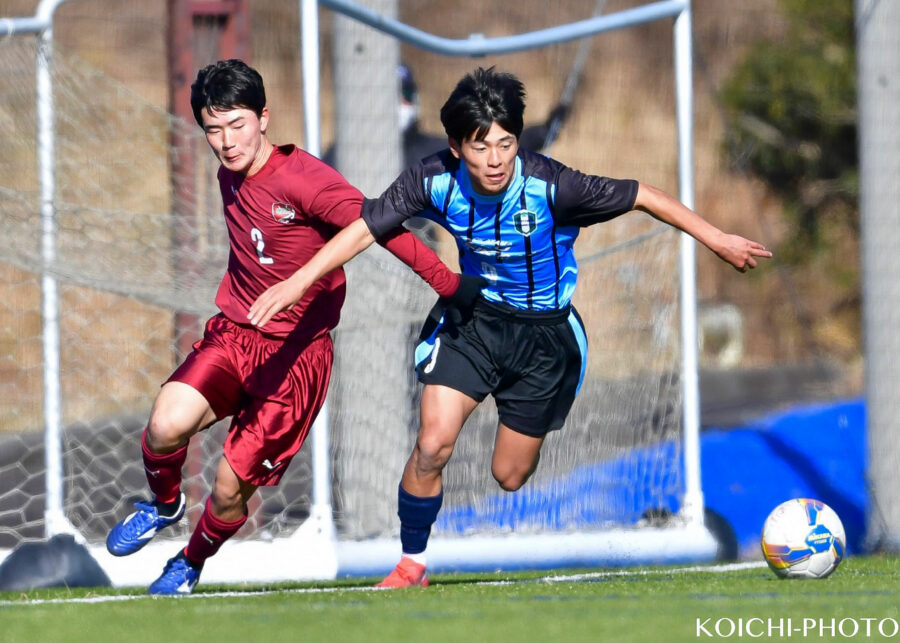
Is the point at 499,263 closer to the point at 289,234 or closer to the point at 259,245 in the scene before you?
the point at 289,234

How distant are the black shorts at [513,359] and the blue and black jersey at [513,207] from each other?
8.2 inches

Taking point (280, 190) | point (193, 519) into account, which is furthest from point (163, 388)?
point (193, 519)

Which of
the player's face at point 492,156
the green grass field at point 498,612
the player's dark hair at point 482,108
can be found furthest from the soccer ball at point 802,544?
the player's dark hair at point 482,108

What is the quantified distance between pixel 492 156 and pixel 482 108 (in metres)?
0.16

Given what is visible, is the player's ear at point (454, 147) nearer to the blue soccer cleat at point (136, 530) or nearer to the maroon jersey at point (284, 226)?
the maroon jersey at point (284, 226)

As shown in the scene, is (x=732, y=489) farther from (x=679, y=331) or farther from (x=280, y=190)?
(x=280, y=190)

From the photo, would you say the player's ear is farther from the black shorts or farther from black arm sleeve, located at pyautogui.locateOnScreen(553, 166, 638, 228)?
the black shorts

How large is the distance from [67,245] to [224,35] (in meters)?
1.79

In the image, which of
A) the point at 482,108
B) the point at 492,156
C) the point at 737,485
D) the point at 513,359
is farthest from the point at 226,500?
the point at 737,485

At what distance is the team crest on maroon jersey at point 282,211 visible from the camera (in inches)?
190

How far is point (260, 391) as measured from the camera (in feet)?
16.0

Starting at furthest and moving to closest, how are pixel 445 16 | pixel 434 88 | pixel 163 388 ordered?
pixel 445 16 → pixel 434 88 → pixel 163 388

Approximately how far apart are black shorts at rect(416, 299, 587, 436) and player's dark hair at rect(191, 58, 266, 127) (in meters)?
1.04

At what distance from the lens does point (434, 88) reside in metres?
19.5
